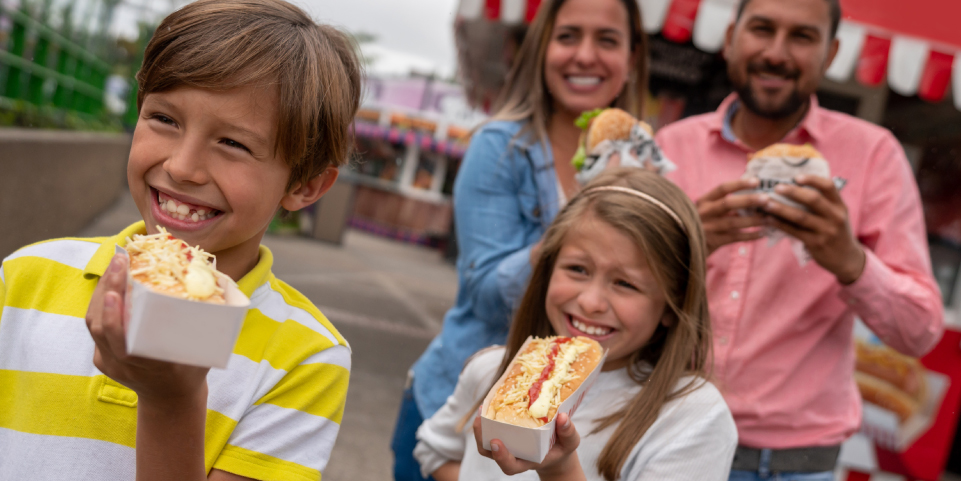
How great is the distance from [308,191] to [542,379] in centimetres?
58

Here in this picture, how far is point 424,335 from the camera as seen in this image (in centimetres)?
743

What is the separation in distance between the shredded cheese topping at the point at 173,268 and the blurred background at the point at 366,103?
59 cm

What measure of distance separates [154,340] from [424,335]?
660cm

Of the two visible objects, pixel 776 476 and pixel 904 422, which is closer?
pixel 776 476

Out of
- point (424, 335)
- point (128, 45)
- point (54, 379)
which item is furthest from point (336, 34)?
point (128, 45)

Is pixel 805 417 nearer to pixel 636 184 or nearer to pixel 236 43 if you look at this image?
pixel 636 184

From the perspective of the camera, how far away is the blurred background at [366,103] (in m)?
4.53

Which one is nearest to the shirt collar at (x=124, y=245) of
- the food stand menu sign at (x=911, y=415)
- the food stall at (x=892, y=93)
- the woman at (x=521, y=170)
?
the woman at (x=521, y=170)

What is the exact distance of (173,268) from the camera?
0.99m

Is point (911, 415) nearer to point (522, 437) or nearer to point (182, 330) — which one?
point (522, 437)

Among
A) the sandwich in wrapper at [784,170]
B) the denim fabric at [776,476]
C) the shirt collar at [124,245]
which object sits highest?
the sandwich in wrapper at [784,170]

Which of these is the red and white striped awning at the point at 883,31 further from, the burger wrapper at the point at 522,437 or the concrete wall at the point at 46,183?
the burger wrapper at the point at 522,437

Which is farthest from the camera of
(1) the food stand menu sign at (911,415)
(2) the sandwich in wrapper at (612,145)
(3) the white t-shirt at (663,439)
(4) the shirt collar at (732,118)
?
(1) the food stand menu sign at (911,415)

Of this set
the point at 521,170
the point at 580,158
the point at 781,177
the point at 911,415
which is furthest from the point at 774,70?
the point at 911,415
